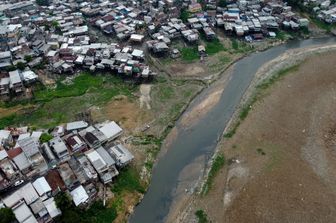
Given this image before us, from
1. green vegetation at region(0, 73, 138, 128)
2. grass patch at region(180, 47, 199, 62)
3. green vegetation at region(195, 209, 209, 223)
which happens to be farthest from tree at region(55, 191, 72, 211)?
grass patch at region(180, 47, 199, 62)

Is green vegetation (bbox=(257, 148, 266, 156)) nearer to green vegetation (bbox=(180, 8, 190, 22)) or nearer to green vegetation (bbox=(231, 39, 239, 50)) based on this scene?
green vegetation (bbox=(231, 39, 239, 50))

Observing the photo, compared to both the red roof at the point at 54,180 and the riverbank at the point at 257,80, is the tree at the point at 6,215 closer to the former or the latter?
the red roof at the point at 54,180

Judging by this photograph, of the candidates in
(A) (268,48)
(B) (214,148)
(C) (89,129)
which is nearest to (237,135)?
(B) (214,148)

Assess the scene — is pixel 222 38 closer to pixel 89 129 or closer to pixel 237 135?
pixel 237 135

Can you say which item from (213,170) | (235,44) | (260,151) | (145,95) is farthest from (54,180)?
(235,44)

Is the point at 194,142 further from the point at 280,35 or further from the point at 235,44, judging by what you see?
the point at 280,35

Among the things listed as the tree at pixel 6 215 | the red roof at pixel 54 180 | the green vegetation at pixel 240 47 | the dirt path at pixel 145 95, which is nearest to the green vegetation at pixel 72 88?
the dirt path at pixel 145 95
